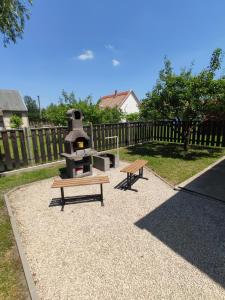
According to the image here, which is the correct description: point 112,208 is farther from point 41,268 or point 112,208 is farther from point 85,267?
point 41,268

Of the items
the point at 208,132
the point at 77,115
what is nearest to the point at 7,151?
the point at 77,115

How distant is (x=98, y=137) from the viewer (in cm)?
926

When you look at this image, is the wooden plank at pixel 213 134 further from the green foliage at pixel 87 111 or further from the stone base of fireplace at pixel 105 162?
the green foliage at pixel 87 111

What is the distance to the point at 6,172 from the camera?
636cm

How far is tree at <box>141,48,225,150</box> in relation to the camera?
24.7 ft

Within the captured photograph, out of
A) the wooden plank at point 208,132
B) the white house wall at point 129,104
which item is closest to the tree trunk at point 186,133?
the wooden plank at point 208,132

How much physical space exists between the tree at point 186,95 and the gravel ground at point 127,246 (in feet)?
16.2

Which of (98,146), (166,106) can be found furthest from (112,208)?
(166,106)

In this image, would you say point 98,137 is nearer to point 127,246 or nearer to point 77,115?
point 77,115

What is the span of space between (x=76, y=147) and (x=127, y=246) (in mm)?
3760

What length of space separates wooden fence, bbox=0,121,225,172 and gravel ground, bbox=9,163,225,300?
8.44 feet

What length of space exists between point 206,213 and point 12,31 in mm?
8805

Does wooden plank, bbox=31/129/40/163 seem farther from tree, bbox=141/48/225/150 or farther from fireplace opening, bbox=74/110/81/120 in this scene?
tree, bbox=141/48/225/150

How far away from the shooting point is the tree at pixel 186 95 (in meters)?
A: 7.53
